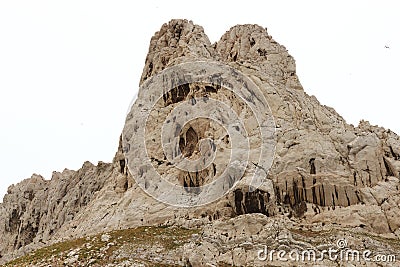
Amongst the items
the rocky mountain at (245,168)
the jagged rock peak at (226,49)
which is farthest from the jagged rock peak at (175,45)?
the rocky mountain at (245,168)

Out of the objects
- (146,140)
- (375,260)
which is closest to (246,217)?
(375,260)

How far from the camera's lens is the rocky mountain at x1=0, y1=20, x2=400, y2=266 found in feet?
152

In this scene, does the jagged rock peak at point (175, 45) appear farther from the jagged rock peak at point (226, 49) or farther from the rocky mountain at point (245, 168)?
the rocky mountain at point (245, 168)

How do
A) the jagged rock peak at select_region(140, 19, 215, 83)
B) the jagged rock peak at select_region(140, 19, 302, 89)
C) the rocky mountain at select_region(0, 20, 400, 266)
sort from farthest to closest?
the jagged rock peak at select_region(140, 19, 215, 83)
the jagged rock peak at select_region(140, 19, 302, 89)
the rocky mountain at select_region(0, 20, 400, 266)

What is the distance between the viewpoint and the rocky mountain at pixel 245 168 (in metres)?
46.3

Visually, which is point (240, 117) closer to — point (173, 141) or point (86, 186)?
point (173, 141)

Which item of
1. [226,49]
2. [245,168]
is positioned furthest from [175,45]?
[245,168]

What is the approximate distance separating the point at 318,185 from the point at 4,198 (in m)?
76.8

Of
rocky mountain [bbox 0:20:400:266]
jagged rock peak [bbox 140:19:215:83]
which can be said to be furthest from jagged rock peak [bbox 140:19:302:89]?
rocky mountain [bbox 0:20:400:266]

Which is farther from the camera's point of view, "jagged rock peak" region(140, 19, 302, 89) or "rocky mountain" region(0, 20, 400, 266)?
"jagged rock peak" region(140, 19, 302, 89)

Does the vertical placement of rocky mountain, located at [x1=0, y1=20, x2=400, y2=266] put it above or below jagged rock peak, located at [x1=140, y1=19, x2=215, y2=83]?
below

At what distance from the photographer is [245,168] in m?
Result: 56.8

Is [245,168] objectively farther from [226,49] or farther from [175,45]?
[226,49]

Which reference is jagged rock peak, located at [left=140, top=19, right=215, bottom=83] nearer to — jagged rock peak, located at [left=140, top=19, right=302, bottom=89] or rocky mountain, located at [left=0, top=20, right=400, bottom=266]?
jagged rock peak, located at [left=140, top=19, right=302, bottom=89]
